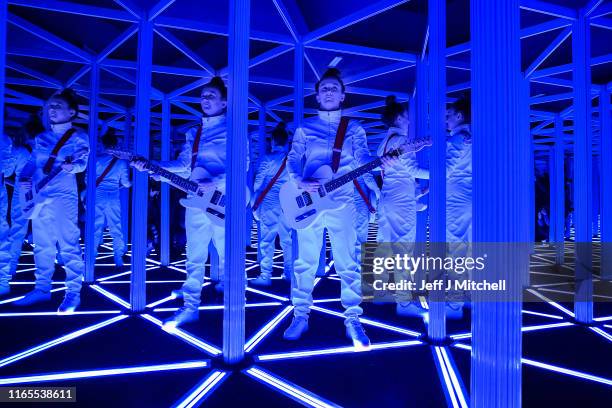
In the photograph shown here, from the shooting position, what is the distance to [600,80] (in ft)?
22.3

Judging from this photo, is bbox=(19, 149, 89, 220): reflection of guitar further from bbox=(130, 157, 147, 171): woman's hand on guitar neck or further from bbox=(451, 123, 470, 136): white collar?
bbox=(451, 123, 470, 136): white collar

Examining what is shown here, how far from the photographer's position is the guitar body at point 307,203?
3.33 m

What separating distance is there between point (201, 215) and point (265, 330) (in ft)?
4.10

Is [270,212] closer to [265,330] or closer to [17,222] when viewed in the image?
[265,330]

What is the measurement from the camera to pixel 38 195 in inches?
158

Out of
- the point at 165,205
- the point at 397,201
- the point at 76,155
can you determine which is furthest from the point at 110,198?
the point at 397,201

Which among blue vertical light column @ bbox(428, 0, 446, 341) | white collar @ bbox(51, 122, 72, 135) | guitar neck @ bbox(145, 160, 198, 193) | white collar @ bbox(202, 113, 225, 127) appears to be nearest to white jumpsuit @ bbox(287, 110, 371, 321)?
blue vertical light column @ bbox(428, 0, 446, 341)

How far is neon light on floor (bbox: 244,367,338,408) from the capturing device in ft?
7.32

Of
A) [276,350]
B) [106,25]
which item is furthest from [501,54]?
[106,25]

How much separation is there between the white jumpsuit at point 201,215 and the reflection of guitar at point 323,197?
0.81m

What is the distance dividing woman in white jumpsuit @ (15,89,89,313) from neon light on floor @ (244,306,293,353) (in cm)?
211

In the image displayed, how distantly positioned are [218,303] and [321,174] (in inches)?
85.6

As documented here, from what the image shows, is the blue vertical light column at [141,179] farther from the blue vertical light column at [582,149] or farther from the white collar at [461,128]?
the blue vertical light column at [582,149]

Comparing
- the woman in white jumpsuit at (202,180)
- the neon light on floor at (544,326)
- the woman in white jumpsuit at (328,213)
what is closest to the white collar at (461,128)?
the woman in white jumpsuit at (328,213)
